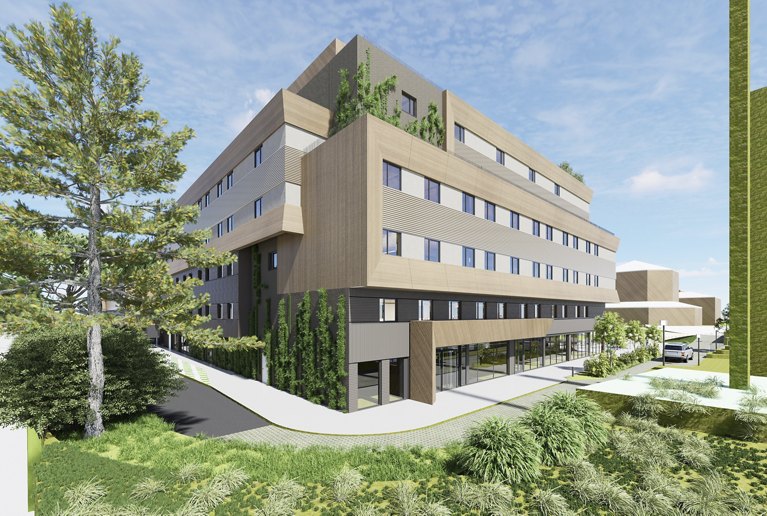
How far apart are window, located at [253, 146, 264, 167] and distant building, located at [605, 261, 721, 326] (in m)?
Result: 72.2

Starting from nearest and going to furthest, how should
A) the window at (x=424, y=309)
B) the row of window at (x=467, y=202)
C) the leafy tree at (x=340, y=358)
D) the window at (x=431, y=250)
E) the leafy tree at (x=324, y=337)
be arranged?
the leafy tree at (x=340, y=358) → the leafy tree at (x=324, y=337) → the row of window at (x=467, y=202) → the window at (x=431, y=250) → the window at (x=424, y=309)

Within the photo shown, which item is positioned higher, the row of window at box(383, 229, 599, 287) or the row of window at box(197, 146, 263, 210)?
the row of window at box(197, 146, 263, 210)

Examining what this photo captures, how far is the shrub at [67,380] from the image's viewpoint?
13.0 meters

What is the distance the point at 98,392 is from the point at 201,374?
51.2 feet

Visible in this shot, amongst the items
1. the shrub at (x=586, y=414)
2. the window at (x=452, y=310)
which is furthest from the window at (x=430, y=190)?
the shrub at (x=586, y=414)

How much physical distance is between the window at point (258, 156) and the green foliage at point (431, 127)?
911 cm

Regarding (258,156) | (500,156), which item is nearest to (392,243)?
(258,156)

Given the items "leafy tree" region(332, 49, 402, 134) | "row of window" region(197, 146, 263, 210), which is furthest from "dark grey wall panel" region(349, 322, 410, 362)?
"row of window" region(197, 146, 263, 210)

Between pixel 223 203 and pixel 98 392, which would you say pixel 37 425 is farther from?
pixel 223 203

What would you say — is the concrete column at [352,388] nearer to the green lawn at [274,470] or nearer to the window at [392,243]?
the green lawn at [274,470]

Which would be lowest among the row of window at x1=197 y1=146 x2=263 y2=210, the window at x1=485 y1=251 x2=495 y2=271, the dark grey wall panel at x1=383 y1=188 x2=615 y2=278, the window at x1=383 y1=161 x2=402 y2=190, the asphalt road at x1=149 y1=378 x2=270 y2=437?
the asphalt road at x1=149 y1=378 x2=270 y2=437

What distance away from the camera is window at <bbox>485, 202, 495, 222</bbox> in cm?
2545

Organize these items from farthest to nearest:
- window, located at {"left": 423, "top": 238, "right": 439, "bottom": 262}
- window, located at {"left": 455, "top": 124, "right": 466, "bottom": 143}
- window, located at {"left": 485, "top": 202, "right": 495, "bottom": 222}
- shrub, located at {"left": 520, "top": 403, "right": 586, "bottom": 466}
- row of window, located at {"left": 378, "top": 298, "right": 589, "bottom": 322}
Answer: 1. window, located at {"left": 455, "top": 124, "right": 466, "bottom": 143}
2. window, located at {"left": 485, "top": 202, "right": 495, "bottom": 222}
3. window, located at {"left": 423, "top": 238, "right": 439, "bottom": 262}
4. row of window, located at {"left": 378, "top": 298, "right": 589, "bottom": 322}
5. shrub, located at {"left": 520, "top": 403, "right": 586, "bottom": 466}

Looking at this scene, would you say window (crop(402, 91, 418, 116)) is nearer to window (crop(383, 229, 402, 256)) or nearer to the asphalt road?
window (crop(383, 229, 402, 256))
